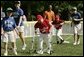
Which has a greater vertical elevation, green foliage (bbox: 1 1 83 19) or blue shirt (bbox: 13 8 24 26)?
blue shirt (bbox: 13 8 24 26)

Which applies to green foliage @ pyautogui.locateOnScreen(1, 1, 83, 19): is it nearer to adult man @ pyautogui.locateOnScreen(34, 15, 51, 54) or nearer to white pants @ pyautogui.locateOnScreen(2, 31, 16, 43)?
adult man @ pyautogui.locateOnScreen(34, 15, 51, 54)

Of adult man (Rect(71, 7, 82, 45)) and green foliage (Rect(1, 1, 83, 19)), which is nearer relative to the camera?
adult man (Rect(71, 7, 82, 45))

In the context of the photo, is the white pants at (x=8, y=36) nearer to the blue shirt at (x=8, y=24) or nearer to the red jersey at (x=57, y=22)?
the blue shirt at (x=8, y=24)

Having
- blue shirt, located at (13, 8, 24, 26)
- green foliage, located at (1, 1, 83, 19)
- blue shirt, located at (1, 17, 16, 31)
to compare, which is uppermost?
blue shirt, located at (13, 8, 24, 26)

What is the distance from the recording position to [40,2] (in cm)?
4541

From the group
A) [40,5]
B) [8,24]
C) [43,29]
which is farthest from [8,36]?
[40,5]

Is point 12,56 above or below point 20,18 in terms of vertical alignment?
below

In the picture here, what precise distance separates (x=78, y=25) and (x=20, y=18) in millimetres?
3703

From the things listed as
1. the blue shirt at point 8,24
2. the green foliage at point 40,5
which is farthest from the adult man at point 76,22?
the green foliage at point 40,5

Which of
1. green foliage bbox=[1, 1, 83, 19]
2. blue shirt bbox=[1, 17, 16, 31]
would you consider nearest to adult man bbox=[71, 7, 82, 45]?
blue shirt bbox=[1, 17, 16, 31]

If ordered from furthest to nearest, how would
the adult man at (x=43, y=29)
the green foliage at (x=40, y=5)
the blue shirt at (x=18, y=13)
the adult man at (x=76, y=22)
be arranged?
the green foliage at (x=40, y=5), the adult man at (x=76, y=22), the blue shirt at (x=18, y=13), the adult man at (x=43, y=29)

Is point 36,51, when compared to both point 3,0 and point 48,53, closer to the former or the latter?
point 48,53

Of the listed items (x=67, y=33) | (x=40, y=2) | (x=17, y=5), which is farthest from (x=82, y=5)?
(x=17, y=5)

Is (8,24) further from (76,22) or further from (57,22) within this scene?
(57,22)
